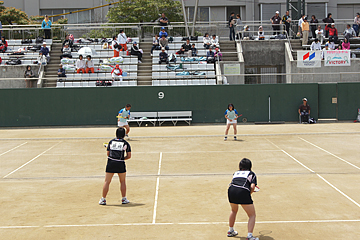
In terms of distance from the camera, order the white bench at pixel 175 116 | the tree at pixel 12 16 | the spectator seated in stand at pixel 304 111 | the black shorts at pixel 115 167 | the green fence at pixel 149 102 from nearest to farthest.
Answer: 1. the black shorts at pixel 115 167
2. the spectator seated in stand at pixel 304 111
3. the white bench at pixel 175 116
4. the green fence at pixel 149 102
5. the tree at pixel 12 16

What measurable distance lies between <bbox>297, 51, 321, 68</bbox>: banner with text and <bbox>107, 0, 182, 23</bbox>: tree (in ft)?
57.1

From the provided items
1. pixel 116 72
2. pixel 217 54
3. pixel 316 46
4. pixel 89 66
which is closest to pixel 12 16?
pixel 89 66

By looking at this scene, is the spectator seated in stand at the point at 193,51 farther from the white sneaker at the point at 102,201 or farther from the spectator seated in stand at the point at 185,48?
the white sneaker at the point at 102,201

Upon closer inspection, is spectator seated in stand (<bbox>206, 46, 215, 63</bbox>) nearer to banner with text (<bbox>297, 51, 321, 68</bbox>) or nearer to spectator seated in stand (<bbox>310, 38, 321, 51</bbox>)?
banner with text (<bbox>297, 51, 321, 68</bbox>)

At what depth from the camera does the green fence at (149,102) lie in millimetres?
26953

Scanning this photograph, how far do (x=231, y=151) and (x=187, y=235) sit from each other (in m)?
9.61

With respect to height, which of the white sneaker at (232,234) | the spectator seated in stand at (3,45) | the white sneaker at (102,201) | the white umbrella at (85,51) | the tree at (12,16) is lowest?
the white sneaker at (232,234)

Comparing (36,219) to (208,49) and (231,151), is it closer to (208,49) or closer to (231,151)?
(231,151)

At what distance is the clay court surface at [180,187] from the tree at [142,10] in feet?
81.9

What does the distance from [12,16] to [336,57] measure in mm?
32060

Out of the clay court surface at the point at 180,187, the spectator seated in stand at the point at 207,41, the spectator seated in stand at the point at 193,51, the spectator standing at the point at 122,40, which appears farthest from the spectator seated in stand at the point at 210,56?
the clay court surface at the point at 180,187

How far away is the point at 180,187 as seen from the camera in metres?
11.9

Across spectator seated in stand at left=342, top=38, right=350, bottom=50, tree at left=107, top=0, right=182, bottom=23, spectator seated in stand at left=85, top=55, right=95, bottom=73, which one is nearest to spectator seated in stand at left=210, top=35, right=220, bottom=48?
spectator seated in stand at left=342, top=38, right=350, bottom=50

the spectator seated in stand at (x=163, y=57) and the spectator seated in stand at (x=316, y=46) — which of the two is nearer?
the spectator seated in stand at (x=163, y=57)
